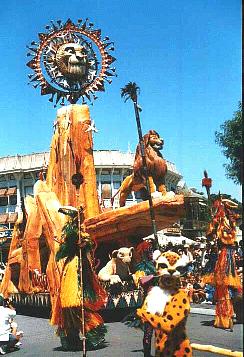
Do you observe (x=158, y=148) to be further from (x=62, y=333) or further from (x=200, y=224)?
(x=200, y=224)

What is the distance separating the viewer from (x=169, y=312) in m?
4.91

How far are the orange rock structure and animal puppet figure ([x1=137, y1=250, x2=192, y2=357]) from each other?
5.24 m

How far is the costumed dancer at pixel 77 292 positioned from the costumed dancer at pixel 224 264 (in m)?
2.37

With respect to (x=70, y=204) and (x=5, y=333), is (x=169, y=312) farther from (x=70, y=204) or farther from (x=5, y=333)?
(x=70, y=204)

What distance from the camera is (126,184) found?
485 inches

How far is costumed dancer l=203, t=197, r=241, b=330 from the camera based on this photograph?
349 inches

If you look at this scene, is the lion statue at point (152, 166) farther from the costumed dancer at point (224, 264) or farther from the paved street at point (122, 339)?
the paved street at point (122, 339)

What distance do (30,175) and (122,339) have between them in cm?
2827

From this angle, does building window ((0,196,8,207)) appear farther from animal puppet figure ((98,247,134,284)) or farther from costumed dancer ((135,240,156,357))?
animal puppet figure ((98,247,134,284))

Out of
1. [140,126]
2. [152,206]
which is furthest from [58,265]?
[140,126]

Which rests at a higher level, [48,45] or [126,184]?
[48,45]

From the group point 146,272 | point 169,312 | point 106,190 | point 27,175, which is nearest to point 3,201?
point 27,175

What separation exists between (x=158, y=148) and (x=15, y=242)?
5978 mm

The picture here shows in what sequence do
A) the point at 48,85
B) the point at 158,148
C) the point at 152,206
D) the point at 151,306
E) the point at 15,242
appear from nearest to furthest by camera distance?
the point at 151,306 < the point at 152,206 < the point at 158,148 < the point at 48,85 < the point at 15,242
